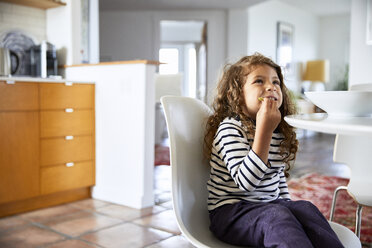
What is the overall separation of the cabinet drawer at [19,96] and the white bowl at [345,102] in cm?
206

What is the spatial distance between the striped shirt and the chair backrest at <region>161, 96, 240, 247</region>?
0.12ft

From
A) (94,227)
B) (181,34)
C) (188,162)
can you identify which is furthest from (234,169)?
(181,34)

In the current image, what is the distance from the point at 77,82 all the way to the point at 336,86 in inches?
278

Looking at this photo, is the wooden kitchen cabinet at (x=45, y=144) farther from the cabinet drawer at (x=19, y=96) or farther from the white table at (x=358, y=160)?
the white table at (x=358, y=160)

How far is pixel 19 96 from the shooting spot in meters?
2.59

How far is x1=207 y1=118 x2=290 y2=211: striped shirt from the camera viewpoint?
1.11 m

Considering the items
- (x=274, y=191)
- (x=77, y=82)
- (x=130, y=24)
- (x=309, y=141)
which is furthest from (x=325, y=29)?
(x=274, y=191)

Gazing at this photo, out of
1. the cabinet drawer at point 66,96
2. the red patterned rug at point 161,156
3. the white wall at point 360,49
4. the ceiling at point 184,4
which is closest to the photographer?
the cabinet drawer at point 66,96

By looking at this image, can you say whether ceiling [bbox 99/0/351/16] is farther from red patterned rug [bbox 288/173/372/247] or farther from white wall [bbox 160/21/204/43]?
white wall [bbox 160/21/204/43]

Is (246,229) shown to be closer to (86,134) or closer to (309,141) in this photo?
(86,134)

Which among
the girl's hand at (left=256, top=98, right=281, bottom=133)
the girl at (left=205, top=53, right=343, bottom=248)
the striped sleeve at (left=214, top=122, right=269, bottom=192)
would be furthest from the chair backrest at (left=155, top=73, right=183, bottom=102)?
the girl's hand at (left=256, top=98, right=281, bottom=133)

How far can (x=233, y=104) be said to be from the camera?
1.29m

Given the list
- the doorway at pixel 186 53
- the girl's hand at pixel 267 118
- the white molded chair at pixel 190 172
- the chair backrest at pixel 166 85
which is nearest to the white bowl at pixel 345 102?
the girl's hand at pixel 267 118

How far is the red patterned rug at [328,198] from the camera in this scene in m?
2.45
